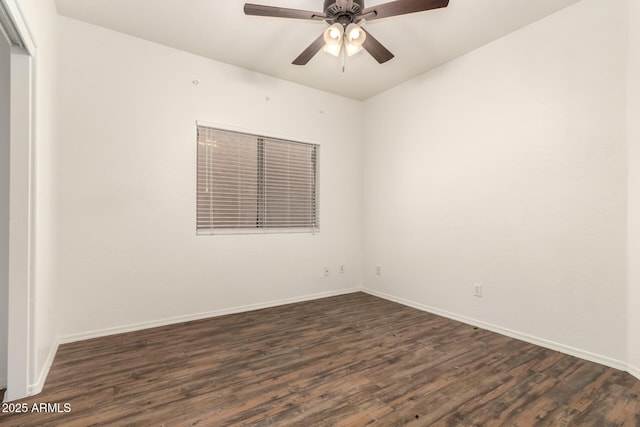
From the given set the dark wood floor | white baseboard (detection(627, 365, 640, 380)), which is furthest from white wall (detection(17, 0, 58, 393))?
white baseboard (detection(627, 365, 640, 380))

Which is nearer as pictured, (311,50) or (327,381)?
(327,381)

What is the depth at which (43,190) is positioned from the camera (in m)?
2.12

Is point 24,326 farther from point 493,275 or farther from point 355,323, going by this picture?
point 493,275

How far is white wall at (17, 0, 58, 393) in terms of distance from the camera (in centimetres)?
188

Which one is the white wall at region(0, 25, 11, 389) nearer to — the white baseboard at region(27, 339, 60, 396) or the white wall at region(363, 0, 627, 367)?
the white baseboard at region(27, 339, 60, 396)

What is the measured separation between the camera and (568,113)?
102 inches

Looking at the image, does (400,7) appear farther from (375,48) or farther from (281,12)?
(281,12)

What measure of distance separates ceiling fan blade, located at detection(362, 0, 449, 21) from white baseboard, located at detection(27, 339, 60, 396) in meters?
3.35

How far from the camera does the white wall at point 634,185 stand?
85.4 inches

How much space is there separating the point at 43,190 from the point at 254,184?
205 cm

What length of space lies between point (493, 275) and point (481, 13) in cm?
243

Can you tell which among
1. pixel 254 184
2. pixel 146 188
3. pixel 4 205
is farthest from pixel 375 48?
pixel 4 205

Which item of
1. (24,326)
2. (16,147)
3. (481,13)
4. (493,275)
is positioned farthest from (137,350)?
(481,13)

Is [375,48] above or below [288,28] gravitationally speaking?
below
